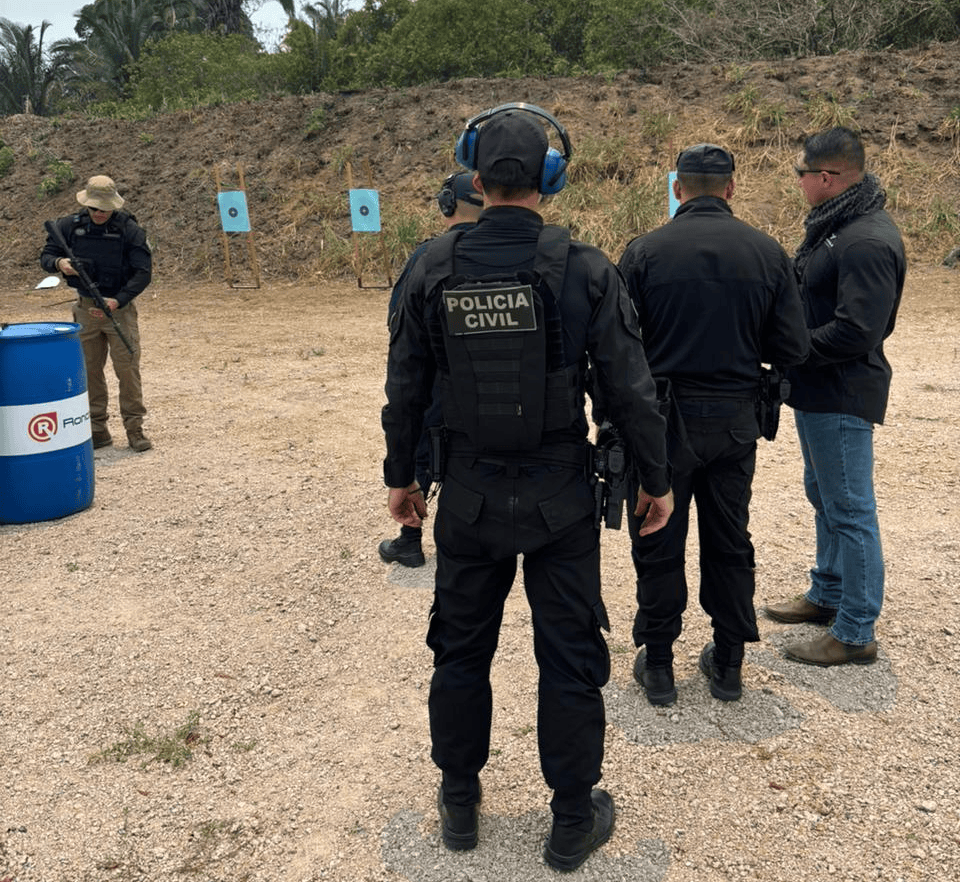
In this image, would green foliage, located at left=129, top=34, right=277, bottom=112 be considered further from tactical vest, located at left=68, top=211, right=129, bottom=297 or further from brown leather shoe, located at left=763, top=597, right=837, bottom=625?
brown leather shoe, located at left=763, top=597, right=837, bottom=625

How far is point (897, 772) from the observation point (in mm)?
2820

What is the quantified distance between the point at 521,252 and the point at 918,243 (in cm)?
1423

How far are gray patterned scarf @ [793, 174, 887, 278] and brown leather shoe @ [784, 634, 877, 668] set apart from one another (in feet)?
4.95

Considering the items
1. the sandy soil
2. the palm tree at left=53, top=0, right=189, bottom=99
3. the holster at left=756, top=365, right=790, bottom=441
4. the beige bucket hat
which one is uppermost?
the palm tree at left=53, top=0, right=189, bottom=99

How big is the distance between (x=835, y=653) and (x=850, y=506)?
23.6 inches

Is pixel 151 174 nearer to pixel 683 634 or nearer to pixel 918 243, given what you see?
pixel 918 243

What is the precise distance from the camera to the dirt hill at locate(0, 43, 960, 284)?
52.4 ft

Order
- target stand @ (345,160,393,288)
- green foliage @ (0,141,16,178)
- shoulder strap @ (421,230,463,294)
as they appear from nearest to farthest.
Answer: shoulder strap @ (421,230,463,294) → target stand @ (345,160,393,288) → green foliage @ (0,141,16,178)

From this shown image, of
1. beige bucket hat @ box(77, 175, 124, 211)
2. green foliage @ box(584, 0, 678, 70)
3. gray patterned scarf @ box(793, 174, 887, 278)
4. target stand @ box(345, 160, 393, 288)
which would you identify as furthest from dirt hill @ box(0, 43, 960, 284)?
gray patterned scarf @ box(793, 174, 887, 278)

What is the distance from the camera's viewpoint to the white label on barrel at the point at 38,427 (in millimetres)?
5090

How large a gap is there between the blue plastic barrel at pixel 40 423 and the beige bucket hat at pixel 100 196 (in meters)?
1.23

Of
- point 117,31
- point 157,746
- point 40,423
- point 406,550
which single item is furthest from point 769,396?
point 117,31

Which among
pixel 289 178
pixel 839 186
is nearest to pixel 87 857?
pixel 839 186

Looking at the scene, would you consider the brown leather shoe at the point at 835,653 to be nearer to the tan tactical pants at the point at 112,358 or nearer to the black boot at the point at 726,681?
the black boot at the point at 726,681
